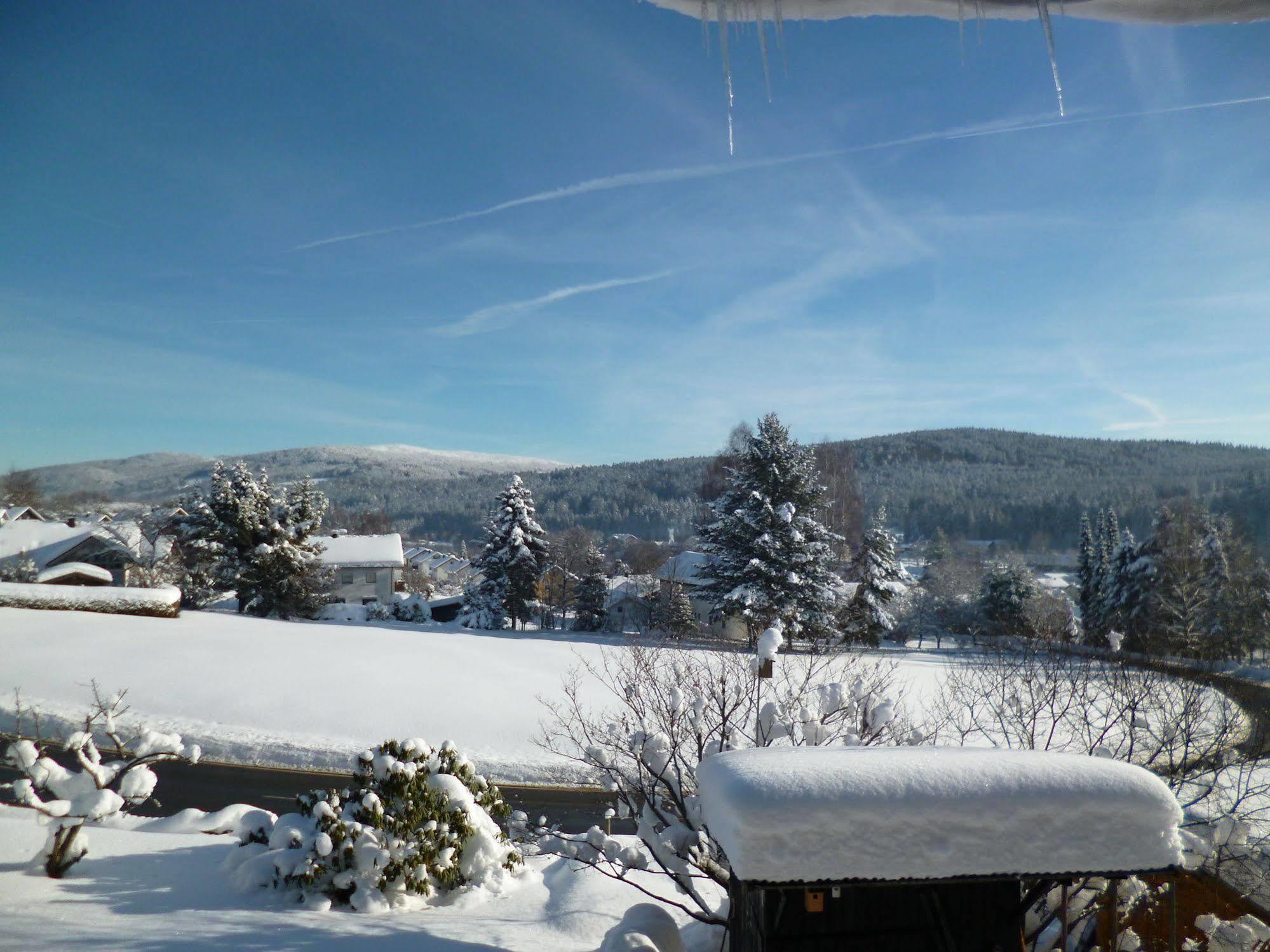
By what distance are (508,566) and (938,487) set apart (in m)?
68.3

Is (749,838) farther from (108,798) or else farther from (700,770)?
(108,798)

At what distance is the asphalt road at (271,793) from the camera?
465 inches

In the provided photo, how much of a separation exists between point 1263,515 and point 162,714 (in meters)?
40.8

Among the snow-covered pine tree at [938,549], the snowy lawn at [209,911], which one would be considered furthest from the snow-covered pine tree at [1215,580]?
the snowy lawn at [209,911]

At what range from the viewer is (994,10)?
191 cm

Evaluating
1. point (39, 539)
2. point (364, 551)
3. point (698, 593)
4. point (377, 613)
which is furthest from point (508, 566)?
point (39, 539)

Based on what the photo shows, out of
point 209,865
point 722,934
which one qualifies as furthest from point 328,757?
point 722,934

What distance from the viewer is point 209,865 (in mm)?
7824

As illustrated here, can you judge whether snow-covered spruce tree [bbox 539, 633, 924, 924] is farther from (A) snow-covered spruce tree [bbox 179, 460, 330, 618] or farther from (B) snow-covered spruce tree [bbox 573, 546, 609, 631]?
(B) snow-covered spruce tree [bbox 573, 546, 609, 631]

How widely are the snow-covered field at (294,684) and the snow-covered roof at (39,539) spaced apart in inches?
592

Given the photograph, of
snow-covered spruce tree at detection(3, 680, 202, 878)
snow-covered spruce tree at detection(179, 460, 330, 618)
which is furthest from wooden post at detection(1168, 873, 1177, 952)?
snow-covered spruce tree at detection(179, 460, 330, 618)

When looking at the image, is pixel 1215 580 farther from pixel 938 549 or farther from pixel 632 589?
pixel 938 549

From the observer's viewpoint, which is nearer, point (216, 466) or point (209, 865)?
point (209, 865)

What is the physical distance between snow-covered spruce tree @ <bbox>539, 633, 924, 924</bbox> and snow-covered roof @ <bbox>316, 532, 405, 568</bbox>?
3740 centimetres
